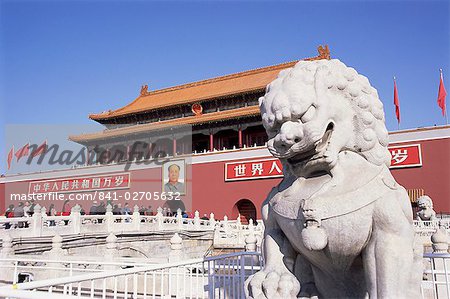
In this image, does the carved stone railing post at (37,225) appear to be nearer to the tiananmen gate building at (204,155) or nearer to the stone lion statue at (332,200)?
the tiananmen gate building at (204,155)

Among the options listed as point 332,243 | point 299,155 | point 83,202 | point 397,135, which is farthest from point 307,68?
point 83,202

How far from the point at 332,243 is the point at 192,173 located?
16.9 m

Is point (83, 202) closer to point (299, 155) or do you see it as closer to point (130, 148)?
point (130, 148)

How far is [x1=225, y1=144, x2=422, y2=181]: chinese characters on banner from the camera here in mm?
13598

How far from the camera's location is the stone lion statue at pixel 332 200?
1731 mm

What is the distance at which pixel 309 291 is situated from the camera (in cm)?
198

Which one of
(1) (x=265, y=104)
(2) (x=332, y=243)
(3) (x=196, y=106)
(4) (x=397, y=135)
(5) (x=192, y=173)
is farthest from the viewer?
(3) (x=196, y=106)

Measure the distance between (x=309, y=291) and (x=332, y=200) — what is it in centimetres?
54

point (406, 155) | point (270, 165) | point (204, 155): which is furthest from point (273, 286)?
point (204, 155)

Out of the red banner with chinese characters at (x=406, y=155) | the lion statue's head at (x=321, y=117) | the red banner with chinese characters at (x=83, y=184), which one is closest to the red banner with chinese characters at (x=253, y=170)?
the red banner with chinese characters at (x=406, y=155)

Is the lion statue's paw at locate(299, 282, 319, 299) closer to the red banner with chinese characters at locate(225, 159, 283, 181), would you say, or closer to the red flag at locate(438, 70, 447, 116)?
the red banner with chinese characters at locate(225, 159, 283, 181)

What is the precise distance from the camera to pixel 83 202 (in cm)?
2108

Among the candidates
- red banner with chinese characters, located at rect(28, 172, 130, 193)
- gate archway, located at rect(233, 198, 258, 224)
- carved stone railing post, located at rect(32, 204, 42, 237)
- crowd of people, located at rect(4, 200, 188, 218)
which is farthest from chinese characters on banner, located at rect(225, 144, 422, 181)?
carved stone railing post, located at rect(32, 204, 42, 237)

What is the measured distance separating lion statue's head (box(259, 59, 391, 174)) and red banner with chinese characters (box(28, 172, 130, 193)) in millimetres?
19115
